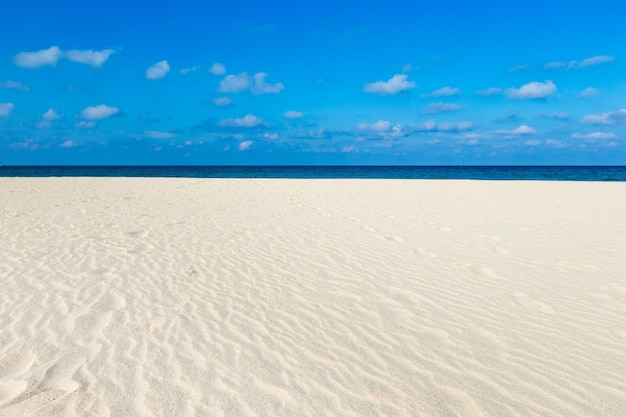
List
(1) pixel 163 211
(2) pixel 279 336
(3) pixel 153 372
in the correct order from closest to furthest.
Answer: (3) pixel 153 372 → (2) pixel 279 336 → (1) pixel 163 211

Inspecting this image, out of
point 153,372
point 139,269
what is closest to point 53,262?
point 139,269

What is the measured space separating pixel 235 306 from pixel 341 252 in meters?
2.72

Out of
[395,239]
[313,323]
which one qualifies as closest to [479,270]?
[395,239]

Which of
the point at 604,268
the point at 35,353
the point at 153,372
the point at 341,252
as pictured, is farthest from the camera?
the point at 341,252

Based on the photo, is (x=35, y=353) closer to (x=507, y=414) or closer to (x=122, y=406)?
(x=122, y=406)

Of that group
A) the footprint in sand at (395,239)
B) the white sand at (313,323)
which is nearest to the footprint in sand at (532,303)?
the white sand at (313,323)

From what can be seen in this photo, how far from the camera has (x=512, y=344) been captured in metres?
3.59

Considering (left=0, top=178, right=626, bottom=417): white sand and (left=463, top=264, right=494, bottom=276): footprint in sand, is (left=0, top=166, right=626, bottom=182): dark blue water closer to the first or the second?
(left=463, top=264, right=494, bottom=276): footprint in sand

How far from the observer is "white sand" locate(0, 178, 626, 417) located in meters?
2.85

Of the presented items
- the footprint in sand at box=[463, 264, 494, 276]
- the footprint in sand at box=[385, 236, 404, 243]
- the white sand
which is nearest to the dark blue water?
the footprint in sand at box=[385, 236, 404, 243]

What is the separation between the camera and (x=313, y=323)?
4.05 meters

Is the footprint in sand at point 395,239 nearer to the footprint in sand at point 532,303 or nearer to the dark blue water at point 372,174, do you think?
the footprint in sand at point 532,303

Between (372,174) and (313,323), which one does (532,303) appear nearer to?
(313,323)

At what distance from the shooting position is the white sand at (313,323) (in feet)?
9.35
